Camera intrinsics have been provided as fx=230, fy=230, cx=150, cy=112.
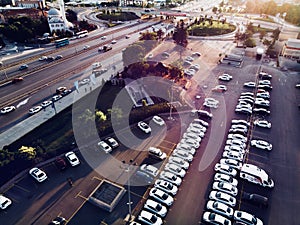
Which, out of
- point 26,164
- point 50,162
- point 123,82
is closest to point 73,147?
point 50,162

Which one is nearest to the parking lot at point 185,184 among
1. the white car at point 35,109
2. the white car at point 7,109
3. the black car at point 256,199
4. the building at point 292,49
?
the black car at point 256,199

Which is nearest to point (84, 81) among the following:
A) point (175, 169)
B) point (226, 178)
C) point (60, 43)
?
point (175, 169)

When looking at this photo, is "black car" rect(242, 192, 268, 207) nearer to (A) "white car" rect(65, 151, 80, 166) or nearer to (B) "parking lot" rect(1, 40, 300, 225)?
(B) "parking lot" rect(1, 40, 300, 225)

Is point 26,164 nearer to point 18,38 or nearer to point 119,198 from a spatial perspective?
point 119,198

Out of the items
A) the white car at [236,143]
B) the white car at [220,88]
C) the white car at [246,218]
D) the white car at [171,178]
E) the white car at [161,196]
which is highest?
the white car at [220,88]

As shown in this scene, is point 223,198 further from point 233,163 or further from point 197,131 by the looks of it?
point 197,131

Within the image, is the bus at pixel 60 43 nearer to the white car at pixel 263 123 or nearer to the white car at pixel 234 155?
the white car at pixel 263 123

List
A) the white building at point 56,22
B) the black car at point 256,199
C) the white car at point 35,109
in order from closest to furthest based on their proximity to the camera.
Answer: the black car at point 256,199 → the white car at point 35,109 → the white building at point 56,22
